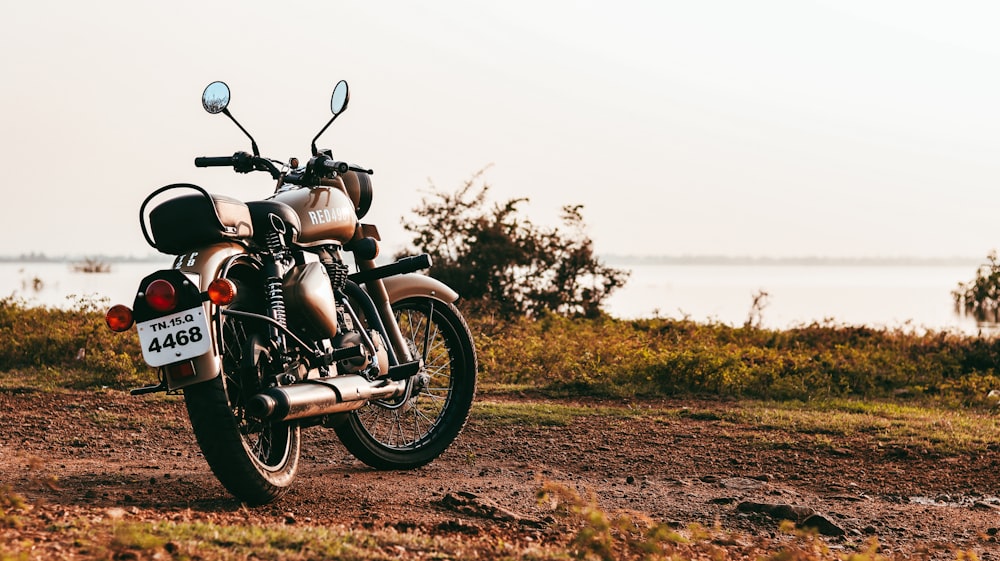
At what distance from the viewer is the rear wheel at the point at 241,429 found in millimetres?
4656

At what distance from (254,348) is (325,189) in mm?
1379

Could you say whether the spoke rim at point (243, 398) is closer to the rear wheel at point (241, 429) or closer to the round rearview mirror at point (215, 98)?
the rear wheel at point (241, 429)

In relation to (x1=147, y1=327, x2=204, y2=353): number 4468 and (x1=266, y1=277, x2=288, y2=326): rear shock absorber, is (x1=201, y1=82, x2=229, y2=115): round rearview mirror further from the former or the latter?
(x1=147, y1=327, x2=204, y2=353): number 4468

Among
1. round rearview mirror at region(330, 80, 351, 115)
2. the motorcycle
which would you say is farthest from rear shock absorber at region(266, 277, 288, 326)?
round rearview mirror at region(330, 80, 351, 115)

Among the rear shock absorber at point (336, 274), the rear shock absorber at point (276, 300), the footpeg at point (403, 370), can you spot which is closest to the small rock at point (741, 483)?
the footpeg at point (403, 370)

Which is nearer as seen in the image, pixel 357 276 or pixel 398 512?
pixel 398 512

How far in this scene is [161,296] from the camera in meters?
4.61

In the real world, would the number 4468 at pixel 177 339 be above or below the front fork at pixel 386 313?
below

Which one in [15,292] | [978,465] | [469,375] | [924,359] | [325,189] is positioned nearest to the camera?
[325,189]

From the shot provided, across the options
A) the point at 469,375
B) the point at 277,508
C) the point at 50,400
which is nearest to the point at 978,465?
the point at 469,375

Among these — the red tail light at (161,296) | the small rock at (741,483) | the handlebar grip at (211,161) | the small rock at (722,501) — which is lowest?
the small rock at (722,501)

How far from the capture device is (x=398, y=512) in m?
5.01

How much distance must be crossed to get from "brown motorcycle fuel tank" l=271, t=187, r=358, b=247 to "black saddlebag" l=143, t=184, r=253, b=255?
0.84 m

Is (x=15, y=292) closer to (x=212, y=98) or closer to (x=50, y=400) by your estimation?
(x=50, y=400)
